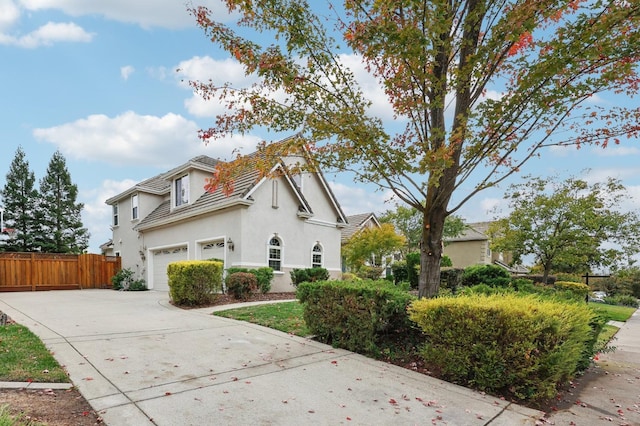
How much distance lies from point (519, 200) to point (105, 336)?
18.3 meters

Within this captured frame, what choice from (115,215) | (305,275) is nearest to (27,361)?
(305,275)

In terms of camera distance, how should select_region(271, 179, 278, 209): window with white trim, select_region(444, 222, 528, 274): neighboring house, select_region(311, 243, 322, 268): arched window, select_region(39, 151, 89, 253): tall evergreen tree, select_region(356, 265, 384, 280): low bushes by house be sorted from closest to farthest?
1. select_region(271, 179, 278, 209): window with white trim
2. select_region(311, 243, 322, 268): arched window
3. select_region(356, 265, 384, 280): low bushes by house
4. select_region(39, 151, 89, 253): tall evergreen tree
5. select_region(444, 222, 528, 274): neighboring house

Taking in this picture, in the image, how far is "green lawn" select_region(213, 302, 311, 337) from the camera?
742 centimetres

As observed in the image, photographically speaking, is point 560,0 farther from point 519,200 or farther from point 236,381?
point 519,200

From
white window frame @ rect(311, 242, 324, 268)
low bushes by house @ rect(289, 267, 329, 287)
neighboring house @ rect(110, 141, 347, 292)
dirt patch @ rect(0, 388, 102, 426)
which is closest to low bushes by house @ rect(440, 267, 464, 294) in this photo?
low bushes by house @ rect(289, 267, 329, 287)

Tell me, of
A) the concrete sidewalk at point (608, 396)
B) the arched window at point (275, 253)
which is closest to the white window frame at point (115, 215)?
the arched window at point (275, 253)

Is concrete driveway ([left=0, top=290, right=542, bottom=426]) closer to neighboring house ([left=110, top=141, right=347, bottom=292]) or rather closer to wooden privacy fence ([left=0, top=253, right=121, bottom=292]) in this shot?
neighboring house ([left=110, top=141, right=347, bottom=292])

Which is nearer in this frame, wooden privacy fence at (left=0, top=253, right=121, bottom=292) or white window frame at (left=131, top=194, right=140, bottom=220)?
wooden privacy fence at (left=0, top=253, right=121, bottom=292)

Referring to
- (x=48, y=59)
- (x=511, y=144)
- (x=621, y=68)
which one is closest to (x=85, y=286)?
(x=48, y=59)

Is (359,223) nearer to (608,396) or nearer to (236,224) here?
(236,224)

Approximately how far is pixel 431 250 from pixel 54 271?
68.5ft

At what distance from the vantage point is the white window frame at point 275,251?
51.1 feet

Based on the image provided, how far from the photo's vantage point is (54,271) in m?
19.6

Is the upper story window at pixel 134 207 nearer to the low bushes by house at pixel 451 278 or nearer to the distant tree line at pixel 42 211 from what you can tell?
the distant tree line at pixel 42 211
